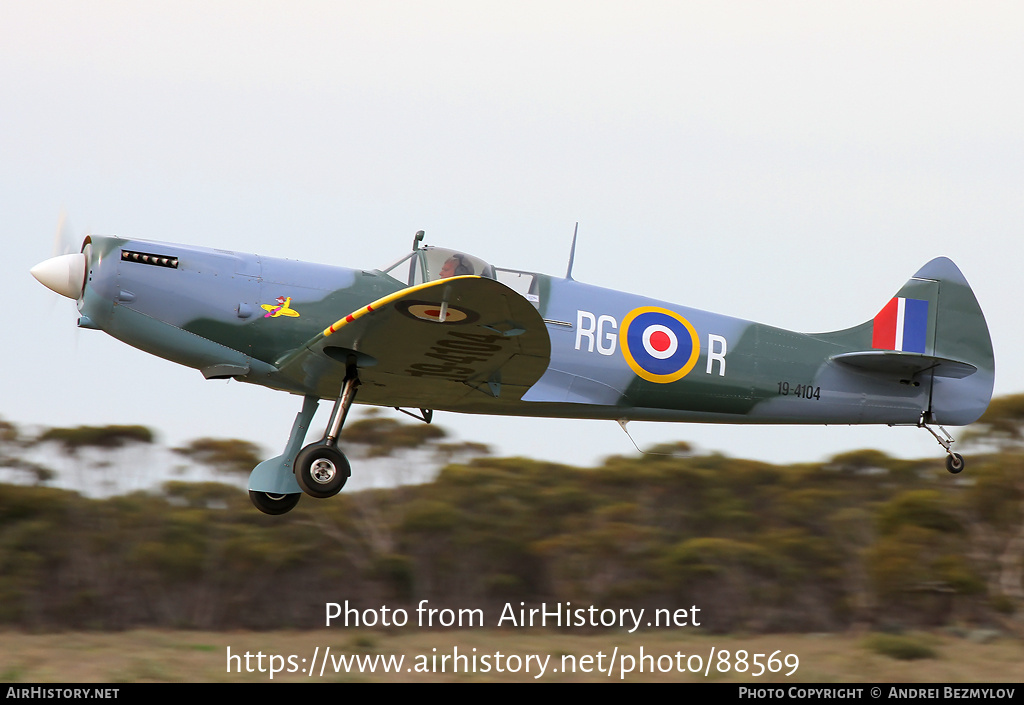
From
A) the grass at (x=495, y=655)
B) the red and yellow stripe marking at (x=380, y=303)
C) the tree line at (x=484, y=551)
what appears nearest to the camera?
the red and yellow stripe marking at (x=380, y=303)

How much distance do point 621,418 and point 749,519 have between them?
8.75 meters

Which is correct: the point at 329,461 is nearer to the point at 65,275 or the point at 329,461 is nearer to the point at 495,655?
the point at 65,275

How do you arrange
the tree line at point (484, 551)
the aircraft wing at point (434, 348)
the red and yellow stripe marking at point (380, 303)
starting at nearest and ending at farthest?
the red and yellow stripe marking at point (380, 303) → the aircraft wing at point (434, 348) → the tree line at point (484, 551)

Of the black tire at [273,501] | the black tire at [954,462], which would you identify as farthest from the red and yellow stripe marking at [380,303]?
the black tire at [954,462]

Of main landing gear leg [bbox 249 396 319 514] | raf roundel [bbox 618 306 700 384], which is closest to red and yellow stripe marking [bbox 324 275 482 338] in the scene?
main landing gear leg [bbox 249 396 319 514]

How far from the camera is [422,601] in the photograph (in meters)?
14.2

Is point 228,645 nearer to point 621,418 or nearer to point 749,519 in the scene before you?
point 621,418

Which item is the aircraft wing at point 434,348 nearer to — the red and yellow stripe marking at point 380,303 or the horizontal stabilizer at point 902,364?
the red and yellow stripe marking at point 380,303

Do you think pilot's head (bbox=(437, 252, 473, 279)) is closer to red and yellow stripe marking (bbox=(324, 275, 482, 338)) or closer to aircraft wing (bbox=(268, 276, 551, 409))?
aircraft wing (bbox=(268, 276, 551, 409))

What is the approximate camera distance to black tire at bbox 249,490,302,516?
8.33 m

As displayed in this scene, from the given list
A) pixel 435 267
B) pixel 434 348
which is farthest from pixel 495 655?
pixel 435 267

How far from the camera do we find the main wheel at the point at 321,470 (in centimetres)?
771

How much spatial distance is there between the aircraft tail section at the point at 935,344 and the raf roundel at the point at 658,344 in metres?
1.42
